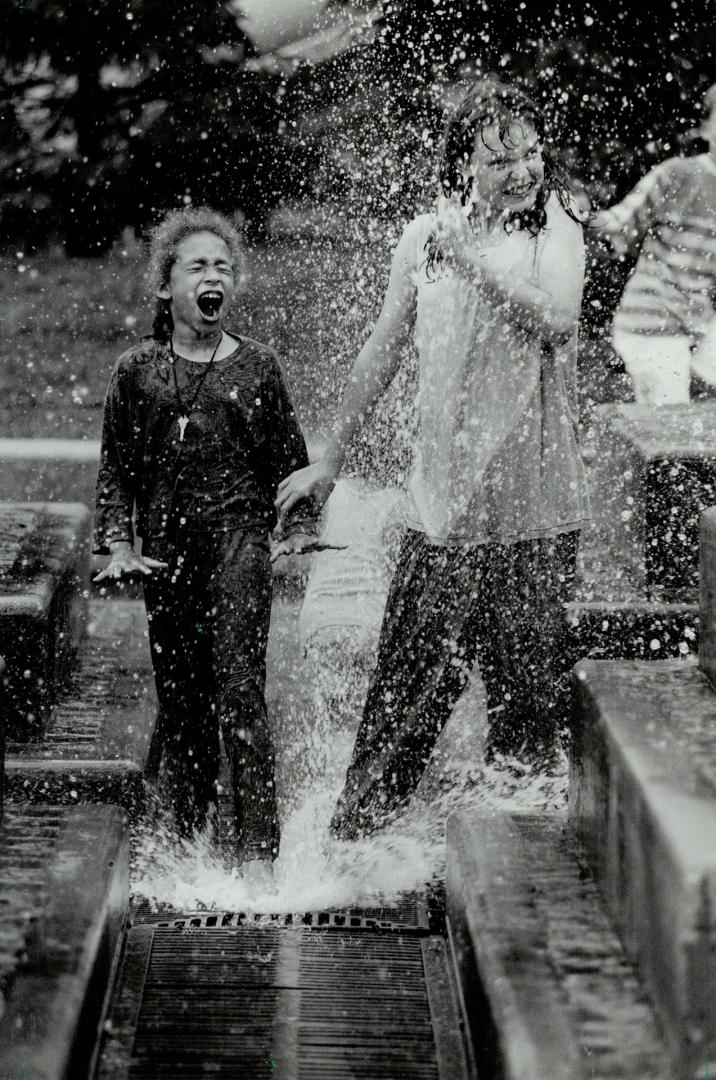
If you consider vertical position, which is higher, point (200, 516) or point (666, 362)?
point (666, 362)

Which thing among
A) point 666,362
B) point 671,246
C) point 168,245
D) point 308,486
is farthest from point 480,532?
point 671,246

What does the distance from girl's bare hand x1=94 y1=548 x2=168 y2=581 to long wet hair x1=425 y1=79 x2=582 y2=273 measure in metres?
1.08

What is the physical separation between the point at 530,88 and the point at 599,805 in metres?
5.03

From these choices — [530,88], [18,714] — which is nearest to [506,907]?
[18,714]

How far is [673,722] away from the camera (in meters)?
2.96

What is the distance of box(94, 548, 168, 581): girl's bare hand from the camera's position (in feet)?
13.2

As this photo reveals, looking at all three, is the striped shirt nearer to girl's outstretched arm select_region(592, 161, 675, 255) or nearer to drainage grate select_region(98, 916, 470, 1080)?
girl's outstretched arm select_region(592, 161, 675, 255)

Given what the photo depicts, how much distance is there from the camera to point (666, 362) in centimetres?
647

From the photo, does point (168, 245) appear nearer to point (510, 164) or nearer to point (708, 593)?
point (510, 164)

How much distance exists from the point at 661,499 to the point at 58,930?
288cm

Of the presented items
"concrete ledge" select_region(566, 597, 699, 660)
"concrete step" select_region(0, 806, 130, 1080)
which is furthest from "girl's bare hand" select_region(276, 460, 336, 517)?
"concrete ledge" select_region(566, 597, 699, 660)

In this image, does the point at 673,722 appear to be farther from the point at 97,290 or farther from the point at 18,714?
the point at 97,290

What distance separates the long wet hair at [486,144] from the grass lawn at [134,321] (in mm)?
3157

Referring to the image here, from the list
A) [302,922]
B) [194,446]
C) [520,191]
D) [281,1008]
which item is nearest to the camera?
[281,1008]
